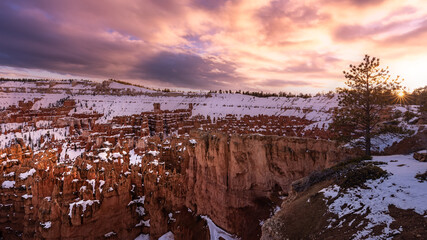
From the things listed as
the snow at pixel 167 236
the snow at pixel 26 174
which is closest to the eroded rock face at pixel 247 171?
the snow at pixel 167 236

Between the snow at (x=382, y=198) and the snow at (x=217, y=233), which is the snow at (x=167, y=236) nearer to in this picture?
the snow at (x=217, y=233)

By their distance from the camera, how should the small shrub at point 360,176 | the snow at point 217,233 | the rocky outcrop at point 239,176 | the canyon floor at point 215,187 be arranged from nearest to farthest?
the canyon floor at point 215,187 → the small shrub at point 360,176 → the rocky outcrop at point 239,176 → the snow at point 217,233

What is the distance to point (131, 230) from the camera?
24.6 meters

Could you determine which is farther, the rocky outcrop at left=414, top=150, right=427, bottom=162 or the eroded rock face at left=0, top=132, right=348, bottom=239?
the eroded rock face at left=0, top=132, right=348, bottom=239

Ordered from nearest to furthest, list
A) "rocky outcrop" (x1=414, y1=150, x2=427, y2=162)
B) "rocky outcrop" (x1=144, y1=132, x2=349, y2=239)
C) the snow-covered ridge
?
"rocky outcrop" (x1=414, y1=150, x2=427, y2=162) < "rocky outcrop" (x1=144, y1=132, x2=349, y2=239) < the snow-covered ridge

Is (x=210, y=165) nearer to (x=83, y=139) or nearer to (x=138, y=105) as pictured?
(x=83, y=139)

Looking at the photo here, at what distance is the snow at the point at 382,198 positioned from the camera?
6500mm

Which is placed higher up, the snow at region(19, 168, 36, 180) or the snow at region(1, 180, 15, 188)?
the snow at region(19, 168, 36, 180)

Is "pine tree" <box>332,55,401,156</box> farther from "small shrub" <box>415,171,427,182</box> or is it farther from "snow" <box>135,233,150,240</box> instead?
"snow" <box>135,233,150,240</box>

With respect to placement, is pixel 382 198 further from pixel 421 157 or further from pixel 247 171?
pixel 247 171

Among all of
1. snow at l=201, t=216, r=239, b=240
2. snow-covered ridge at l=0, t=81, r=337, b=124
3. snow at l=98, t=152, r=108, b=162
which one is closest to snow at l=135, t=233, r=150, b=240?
snow at l=201, t=216, r=239, b=240

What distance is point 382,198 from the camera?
761 centimetres

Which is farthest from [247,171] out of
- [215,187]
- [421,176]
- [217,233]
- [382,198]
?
[382,198]

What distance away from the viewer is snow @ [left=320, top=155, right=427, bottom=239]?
256 inches
